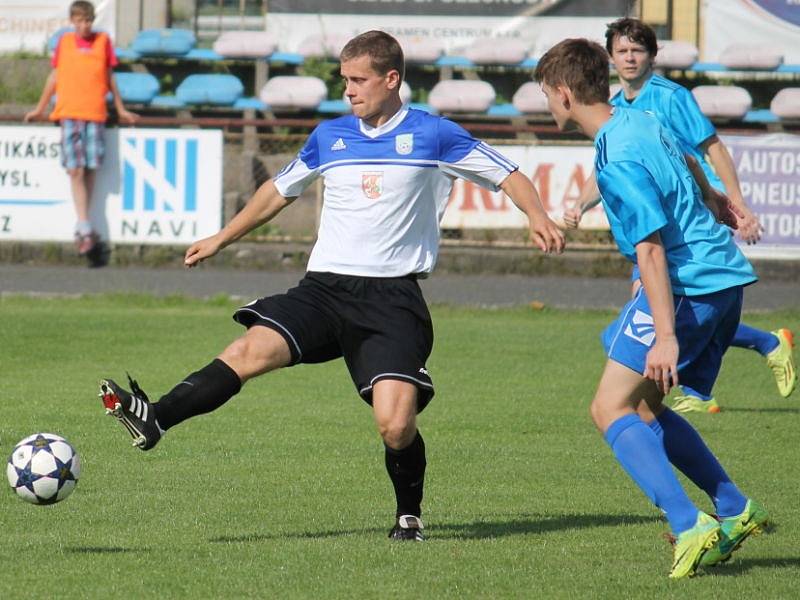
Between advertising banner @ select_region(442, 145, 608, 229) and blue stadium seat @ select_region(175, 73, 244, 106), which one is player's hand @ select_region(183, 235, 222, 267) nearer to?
advertising banner @ select_region(442, 145, 608, 229)

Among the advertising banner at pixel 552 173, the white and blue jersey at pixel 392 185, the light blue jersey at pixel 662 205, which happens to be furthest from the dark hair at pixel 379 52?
the advertising banner at pixel 552 173

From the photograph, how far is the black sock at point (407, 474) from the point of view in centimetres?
579

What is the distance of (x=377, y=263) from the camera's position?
19.3ft

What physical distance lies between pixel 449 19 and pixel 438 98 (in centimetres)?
208

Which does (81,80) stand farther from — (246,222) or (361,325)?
(361,325)

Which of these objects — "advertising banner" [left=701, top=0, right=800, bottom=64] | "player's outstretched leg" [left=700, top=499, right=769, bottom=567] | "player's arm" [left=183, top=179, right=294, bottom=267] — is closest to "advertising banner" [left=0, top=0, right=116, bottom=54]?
"advertising banner" [left=701, top=0, right=800, bottom=64]

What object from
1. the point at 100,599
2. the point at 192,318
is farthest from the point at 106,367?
the point at 100,599

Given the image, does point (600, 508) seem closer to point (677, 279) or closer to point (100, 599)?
point (677, 279)

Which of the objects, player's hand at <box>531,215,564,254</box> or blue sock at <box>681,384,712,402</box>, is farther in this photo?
player's hand at <box>531,215,564,254</box>

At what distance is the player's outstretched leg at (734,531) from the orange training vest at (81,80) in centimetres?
1149

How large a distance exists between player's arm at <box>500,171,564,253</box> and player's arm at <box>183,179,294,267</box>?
899 millimetres

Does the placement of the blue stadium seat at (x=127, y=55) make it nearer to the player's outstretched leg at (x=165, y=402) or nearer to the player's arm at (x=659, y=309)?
the player's outstretched leg at (x=165, y=402)

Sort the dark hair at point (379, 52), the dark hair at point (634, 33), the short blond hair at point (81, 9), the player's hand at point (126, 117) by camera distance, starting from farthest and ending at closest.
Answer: the short blond hair at point (81, 9), the player's hand at point (126, 117), the dark hair at point (634, 33), the dark hair at point (379, 52)

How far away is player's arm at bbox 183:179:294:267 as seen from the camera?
6.05m
